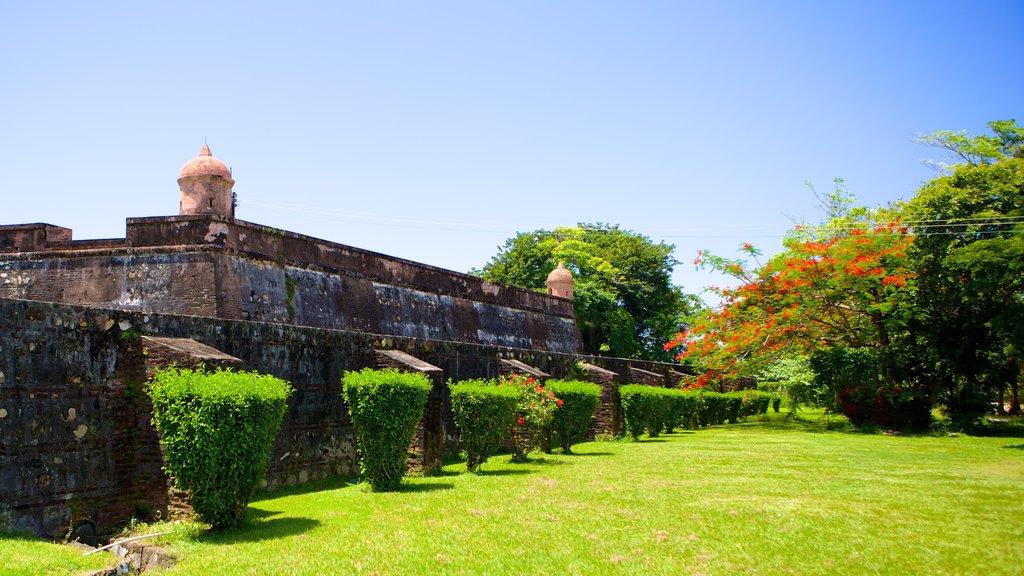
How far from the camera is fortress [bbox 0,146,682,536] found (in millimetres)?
6371

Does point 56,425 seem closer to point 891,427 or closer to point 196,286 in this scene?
point 196,286

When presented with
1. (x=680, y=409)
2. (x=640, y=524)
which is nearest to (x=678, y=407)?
(x=680, y=409)

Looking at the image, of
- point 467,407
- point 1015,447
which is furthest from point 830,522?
point 1015,447

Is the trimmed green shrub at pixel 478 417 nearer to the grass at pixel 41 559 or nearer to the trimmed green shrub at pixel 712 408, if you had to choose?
the grass at pixel 41 559

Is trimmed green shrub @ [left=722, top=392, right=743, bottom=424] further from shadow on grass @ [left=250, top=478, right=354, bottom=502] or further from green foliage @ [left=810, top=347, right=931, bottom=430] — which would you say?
shadow on grass @ [left=250, top=478, right=354, bottom=502]

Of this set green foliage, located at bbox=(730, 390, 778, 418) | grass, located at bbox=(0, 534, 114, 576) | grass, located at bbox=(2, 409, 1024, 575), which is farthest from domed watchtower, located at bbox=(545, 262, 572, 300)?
grass, located at bbox=(0, 534, 114, 576)

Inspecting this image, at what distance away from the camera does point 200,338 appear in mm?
7863

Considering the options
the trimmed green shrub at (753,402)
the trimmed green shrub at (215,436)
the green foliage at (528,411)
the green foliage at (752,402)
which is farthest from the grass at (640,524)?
the trimmed green shrub at (753,402)

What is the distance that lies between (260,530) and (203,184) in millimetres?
10115

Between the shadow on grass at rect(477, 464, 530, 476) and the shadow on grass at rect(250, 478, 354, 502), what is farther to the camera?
the shadow on grass at rect(477, 464, 530, 476)

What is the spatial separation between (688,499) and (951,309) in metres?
14.1

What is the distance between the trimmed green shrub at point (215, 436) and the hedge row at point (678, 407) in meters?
11.4

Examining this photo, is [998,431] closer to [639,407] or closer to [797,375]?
[797,375]

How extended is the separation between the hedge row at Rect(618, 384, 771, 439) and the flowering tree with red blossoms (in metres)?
1.15
